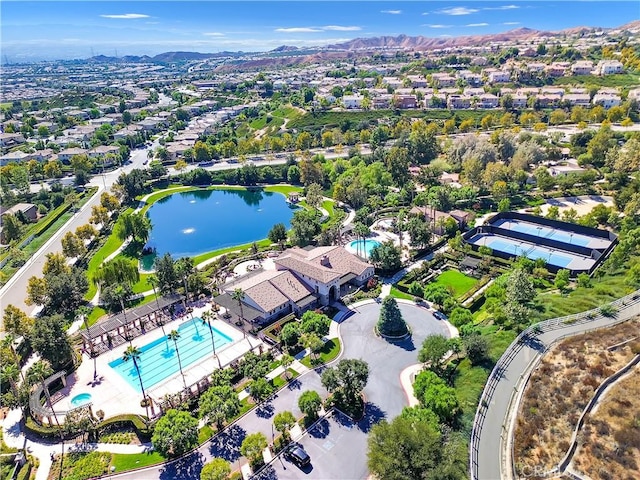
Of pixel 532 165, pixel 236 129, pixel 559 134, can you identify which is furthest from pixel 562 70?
pixel 236 129

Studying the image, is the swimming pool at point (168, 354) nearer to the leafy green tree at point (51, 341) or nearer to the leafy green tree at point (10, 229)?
the leafy green tree at point (51, 341)

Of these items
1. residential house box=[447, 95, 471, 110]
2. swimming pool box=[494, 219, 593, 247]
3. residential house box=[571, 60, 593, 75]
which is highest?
residential house box=[571, 60, 593, 75]

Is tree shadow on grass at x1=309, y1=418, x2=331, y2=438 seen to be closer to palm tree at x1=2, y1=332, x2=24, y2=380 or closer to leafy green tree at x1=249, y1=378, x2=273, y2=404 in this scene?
leafy green tree at x1=249, y1=378, x2=273, y2=404

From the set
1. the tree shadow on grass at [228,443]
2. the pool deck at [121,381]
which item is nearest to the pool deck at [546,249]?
the pool deck at [121,381]

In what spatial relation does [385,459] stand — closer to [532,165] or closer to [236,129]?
[532,165]

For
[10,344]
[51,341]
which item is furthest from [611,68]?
[10,344]

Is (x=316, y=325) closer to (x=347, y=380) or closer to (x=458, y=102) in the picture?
(x=347, y=380)

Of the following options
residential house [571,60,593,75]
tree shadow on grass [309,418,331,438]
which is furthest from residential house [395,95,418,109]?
tree shadow on grass [309,418,331,438]
